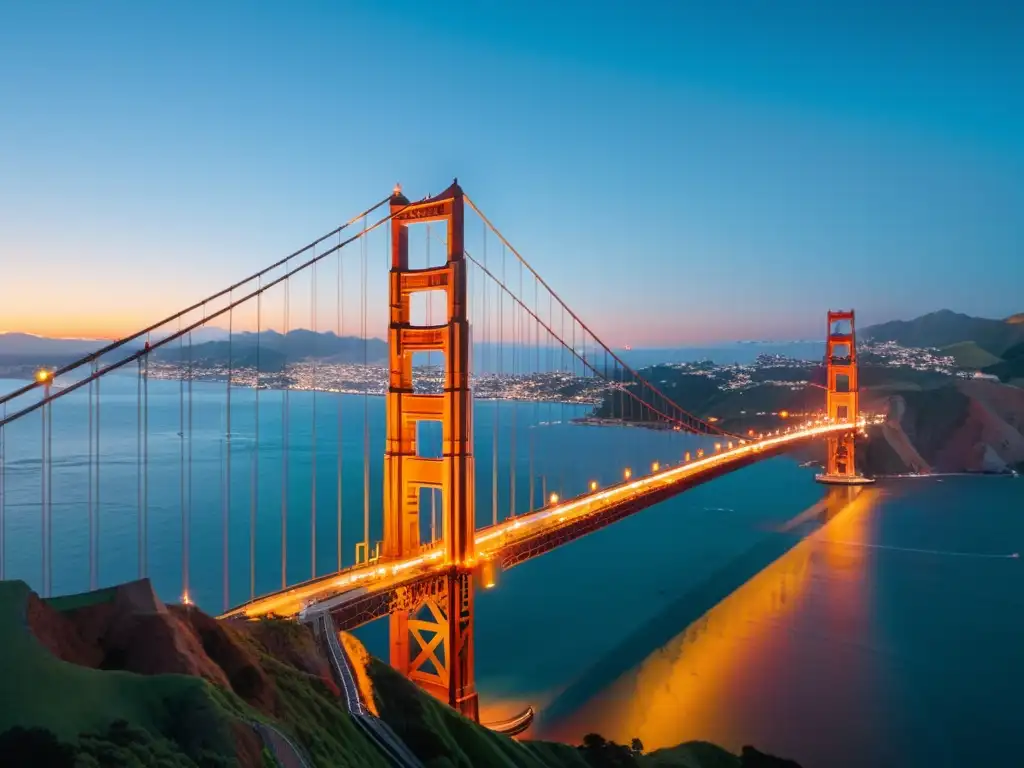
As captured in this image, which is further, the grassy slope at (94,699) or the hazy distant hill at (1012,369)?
the hazy distant hill at (1012,369)

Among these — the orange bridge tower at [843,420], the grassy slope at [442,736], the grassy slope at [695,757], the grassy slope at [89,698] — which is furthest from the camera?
the orange bridge tower at [843,420]

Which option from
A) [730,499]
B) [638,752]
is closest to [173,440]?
[730,499]

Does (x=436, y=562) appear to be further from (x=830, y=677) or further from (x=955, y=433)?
(x=955, y=433)

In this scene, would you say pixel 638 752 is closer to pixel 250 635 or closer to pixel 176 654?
pixel 250 635

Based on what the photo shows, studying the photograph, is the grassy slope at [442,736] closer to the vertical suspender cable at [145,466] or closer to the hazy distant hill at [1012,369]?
the vertical suspender cable at [145,466]

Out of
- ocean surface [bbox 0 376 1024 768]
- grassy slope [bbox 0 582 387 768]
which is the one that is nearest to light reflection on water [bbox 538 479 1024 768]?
ocean surface [bbox 0 376 1024 768]

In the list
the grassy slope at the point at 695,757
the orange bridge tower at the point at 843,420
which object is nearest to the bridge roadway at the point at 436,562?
the grassy slope at the point at 695,757

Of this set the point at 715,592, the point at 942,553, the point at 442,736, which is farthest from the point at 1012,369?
the point at 442,736
